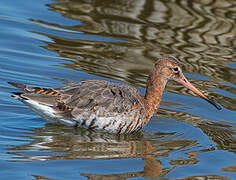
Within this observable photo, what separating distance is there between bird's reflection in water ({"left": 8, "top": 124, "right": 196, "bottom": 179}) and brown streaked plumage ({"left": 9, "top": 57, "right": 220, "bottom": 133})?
0.59 ft

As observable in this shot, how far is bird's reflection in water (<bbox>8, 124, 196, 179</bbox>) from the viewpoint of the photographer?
789cm

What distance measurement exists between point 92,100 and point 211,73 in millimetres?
3640

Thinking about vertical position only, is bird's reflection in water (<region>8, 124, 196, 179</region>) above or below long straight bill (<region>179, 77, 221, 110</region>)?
below

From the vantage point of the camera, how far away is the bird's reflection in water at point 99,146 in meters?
7.89

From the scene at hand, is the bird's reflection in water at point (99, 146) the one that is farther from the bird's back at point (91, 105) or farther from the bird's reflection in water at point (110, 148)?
the bird's back at point (91, 105)

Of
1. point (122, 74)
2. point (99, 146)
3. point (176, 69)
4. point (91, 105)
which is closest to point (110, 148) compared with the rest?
point (99, 146)

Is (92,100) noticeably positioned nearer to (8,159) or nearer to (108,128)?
(108,128)

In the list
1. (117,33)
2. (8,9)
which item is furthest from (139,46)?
(8,9)

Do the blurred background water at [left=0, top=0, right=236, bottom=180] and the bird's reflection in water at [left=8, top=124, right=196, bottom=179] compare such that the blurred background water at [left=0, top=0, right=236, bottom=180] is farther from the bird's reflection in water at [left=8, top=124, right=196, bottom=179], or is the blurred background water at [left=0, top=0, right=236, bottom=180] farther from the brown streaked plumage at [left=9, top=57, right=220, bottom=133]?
the brown streaked plumage at [left=9, top=57, right=220, bottom=133]

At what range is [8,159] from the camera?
7664mm

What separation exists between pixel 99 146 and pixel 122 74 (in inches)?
131

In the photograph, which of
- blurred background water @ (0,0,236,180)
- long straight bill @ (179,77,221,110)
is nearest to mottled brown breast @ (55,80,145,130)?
blurred background water @ (0,0,236,180)

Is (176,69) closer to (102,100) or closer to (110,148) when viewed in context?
(102,100)

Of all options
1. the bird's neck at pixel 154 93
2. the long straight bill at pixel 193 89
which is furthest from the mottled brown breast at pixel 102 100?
the long straight bill at pixel 193 89
